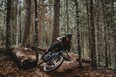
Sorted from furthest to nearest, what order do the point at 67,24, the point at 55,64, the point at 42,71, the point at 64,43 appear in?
the point at 67,24
the point at 42,71
the point at 55,64
the point at 64,43

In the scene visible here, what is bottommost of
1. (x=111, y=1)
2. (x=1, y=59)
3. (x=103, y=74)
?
(x=103, y=74)

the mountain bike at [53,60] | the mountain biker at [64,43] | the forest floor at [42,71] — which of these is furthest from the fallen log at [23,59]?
the mountain biker at [64,43]

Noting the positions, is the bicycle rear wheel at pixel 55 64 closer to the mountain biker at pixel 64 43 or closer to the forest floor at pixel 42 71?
the forest floor at pixel 42 71

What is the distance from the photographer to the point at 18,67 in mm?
13117

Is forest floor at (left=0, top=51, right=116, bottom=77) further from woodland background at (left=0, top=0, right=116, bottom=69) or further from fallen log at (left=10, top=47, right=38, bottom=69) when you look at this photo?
woodland background at (left=0, top=0, right=116, bottom=69)

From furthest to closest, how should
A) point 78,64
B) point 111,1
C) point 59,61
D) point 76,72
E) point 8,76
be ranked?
point 111,1
point 78,64
point 76,72
point 59,61
point 8,76

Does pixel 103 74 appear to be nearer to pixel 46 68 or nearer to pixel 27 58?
pixel 46 68

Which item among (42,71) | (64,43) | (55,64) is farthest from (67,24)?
(64,43)

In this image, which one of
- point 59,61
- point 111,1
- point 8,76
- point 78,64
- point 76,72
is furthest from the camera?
point 111,1

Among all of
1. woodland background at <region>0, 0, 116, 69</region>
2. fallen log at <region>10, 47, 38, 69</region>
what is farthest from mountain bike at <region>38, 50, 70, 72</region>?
woodland background at <region>0, 0, 116, 69</region>

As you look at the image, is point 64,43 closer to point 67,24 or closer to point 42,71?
point 42,71

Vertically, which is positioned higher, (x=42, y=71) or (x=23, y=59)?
(x=23, y=59)

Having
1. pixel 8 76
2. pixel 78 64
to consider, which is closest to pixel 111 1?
pixel 78 64

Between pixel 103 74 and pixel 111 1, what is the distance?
15.3m
